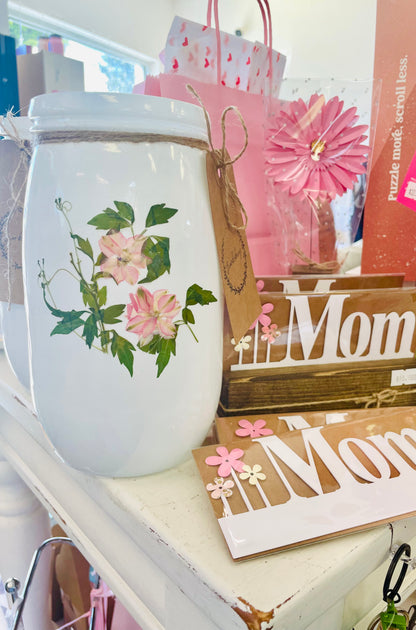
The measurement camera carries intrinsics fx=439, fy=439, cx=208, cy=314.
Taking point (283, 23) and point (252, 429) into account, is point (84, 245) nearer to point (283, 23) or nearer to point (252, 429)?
point (252, 429)

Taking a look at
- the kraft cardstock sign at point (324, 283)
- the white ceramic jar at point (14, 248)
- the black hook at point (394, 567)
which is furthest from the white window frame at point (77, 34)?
the black hook at point (394, 567)

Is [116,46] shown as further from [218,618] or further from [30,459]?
[218,618]

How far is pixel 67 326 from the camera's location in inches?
12.3

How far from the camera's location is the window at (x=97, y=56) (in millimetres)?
2941

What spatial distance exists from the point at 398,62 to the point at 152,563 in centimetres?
64

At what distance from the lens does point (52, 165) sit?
0.99ft

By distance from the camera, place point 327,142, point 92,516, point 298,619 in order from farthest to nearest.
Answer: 1. point 327,142
2. point 92,516
3. point 298,619

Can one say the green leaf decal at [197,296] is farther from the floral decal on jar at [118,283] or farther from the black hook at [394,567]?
the black hook at [394,567]

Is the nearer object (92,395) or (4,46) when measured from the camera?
(92,395)

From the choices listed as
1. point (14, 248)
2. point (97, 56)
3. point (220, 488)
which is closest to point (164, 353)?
point (220, 488)

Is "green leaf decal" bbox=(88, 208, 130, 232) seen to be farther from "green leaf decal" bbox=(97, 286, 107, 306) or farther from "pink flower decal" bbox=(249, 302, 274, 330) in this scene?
"pink flower decal" bbox=(249, 302, 274, 330)

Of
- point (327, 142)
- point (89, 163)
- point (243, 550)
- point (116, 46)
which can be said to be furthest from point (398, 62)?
point (116, 46)

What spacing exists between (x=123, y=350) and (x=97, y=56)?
380 centimetres

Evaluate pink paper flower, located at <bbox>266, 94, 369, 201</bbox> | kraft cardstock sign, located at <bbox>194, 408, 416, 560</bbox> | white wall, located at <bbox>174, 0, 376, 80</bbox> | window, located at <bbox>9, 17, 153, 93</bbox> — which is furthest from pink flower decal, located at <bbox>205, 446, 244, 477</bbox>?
window, located at <bbox>9, 17, 153, 93</bbox>
